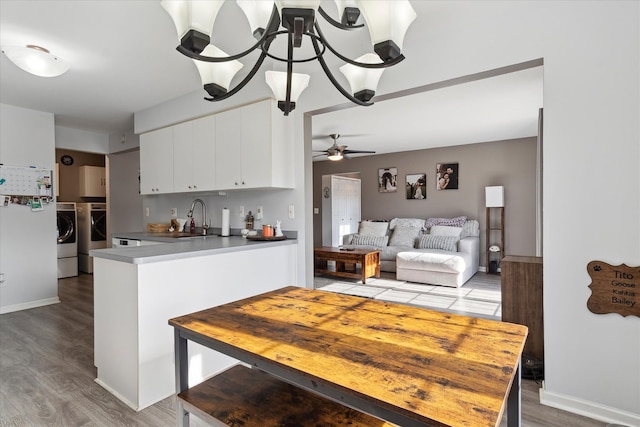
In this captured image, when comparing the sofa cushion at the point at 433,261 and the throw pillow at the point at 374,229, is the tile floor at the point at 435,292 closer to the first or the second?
the sofa cushion at the point at 433,261

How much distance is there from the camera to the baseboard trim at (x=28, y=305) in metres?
3.89

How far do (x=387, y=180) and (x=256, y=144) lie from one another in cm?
498

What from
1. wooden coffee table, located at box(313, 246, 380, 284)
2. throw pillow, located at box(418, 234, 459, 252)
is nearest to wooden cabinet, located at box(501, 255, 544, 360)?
wooden coffee table, located at box(313, 246, 380, 284)

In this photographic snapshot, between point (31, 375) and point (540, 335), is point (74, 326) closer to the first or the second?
point (31, 375)

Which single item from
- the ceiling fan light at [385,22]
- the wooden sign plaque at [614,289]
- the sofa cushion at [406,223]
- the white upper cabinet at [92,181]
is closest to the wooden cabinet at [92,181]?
the white upper cabinet at [92,181]

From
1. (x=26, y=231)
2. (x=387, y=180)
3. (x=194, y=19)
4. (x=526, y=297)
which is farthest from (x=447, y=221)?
(x=26, y=231)

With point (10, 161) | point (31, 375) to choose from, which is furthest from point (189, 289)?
point (10, 161)

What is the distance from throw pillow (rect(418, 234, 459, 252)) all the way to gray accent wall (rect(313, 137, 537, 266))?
0.90 meters

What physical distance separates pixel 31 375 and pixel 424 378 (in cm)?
281

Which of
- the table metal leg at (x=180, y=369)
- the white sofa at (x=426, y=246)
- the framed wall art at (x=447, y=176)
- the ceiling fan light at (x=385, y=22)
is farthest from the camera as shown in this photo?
the framed wall art at (x=447, y=176)

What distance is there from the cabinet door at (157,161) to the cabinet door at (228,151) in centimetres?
85

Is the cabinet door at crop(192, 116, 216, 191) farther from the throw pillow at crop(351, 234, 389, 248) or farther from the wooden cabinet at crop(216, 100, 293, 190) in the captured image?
the throw pillow at crop(351, 234, 389, 248)

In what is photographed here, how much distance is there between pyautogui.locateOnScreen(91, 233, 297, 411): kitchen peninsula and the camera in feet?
6.46

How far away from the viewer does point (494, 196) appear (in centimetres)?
594
